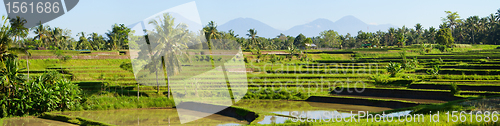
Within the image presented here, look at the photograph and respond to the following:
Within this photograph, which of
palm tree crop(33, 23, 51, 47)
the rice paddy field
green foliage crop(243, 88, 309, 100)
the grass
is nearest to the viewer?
the rice paddy field

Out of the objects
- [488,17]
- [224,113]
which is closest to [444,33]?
[488,17]

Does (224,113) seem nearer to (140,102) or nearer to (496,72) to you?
(140,102)

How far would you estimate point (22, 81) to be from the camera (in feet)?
52.4

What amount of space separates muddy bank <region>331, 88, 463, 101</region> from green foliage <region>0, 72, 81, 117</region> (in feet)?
54.2

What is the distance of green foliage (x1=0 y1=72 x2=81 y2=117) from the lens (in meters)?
15.8

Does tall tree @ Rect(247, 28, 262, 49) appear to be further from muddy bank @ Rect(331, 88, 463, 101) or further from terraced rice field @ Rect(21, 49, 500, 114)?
muddy bank @ Rect(331, 88, 463, 101)

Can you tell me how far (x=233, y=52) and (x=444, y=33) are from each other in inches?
1373

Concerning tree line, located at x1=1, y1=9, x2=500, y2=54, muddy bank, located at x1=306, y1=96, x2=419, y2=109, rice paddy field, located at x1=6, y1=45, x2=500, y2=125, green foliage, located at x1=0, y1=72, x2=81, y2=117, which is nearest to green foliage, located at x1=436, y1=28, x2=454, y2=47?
tree line, located at x1=1, y1=9, x2=500, y2=54

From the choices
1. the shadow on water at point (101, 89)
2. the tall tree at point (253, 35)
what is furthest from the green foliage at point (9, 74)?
the tall tree at point (253, 35)

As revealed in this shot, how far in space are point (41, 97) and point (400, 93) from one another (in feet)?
66.0

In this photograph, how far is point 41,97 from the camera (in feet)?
54.3

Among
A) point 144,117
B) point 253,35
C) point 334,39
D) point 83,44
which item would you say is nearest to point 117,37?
point 83,44

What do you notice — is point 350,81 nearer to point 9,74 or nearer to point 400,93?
point 400,93

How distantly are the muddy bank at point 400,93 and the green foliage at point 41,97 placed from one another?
651 inches
